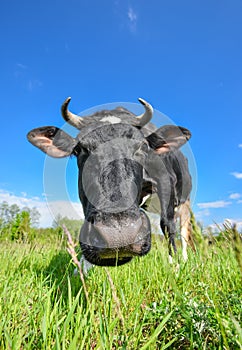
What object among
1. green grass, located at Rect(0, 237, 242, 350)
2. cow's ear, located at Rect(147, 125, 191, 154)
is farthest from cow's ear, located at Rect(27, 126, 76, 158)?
green grass, located at Rect(0, 237, 242, 350)

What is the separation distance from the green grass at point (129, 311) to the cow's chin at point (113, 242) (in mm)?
195

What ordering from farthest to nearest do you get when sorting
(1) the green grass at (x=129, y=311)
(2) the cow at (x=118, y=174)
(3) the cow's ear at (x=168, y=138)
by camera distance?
(3) the cow's ear at (x=168, y=138)
(2) the cow at (x=118, y=174)
(1) the green grass at (x=129, y=311)

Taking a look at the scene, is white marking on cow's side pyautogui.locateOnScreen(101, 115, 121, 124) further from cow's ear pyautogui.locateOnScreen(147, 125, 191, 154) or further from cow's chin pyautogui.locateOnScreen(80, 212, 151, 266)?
cow's chin pyautogui.locateOnScreen(80, 212, 151, 266)

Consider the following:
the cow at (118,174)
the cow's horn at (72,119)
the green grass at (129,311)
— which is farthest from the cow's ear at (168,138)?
the green grass at (129,311)

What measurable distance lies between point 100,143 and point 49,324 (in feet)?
8.03

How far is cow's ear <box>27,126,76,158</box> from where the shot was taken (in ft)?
15.3

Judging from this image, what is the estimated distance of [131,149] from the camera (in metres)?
3.77

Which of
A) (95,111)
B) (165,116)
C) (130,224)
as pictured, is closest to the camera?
(130,224)

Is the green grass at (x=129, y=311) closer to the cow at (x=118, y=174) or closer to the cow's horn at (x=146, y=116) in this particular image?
the cow at (x=118, y=174)

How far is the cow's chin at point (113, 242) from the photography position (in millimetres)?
2455

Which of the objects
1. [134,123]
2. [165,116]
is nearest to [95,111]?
[134,123]

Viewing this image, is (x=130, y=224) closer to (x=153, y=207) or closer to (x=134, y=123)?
(x=134, y=123)

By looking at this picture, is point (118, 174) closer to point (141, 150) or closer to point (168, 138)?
point (141, 150)

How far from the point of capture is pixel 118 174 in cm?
315
